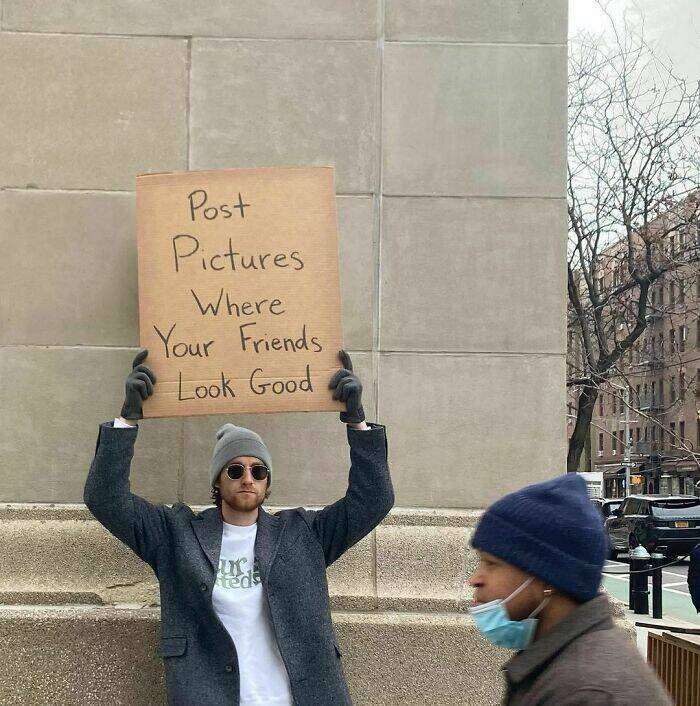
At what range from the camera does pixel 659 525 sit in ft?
75.7

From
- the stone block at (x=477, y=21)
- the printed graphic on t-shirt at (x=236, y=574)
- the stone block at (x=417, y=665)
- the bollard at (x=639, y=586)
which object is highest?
the stone block at (x=477, y=21)

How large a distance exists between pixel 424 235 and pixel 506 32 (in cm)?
104

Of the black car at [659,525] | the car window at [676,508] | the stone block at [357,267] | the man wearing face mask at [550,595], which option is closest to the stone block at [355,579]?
the stone block at [357,267]

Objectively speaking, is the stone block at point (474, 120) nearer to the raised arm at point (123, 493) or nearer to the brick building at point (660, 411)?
the raised arm at point (123, 493)

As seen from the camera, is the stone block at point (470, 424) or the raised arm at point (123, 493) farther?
the stone block at point (470, 424)

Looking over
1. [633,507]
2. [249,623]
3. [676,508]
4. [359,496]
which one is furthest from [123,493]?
[633,507]

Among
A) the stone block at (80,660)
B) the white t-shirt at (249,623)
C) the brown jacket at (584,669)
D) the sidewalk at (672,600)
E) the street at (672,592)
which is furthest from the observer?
the street at (672,592)

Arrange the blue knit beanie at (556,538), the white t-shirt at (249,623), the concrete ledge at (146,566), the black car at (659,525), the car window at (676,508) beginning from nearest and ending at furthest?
the blue knit beanie at (556,538) → the white t-shirt at (249,623) → the concrete ledge at (146,566) → the black car at (659,525) → the car window at (676,508)

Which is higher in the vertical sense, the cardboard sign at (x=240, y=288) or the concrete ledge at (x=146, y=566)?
the cardboard sign at (x=240, y=288)

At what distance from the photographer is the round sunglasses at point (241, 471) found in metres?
3.77

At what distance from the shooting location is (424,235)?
16.1 feet

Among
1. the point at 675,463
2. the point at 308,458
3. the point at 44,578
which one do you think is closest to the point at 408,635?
the point at 308,458

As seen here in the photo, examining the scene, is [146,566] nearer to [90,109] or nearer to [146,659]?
[146,659]

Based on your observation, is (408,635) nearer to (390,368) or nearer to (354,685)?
(354,685)
